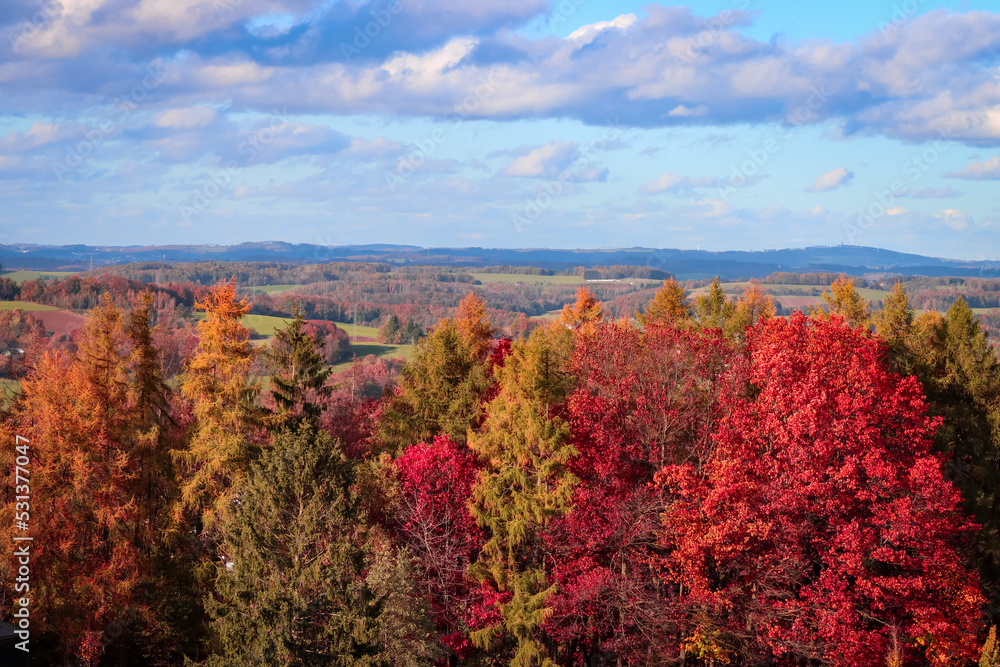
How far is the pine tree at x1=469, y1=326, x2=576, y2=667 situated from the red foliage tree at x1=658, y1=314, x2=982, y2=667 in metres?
4.50

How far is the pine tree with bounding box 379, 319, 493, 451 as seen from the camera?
124 ft

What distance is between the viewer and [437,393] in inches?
1532

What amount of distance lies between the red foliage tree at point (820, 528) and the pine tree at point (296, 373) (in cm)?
1358

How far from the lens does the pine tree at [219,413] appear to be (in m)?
29.8

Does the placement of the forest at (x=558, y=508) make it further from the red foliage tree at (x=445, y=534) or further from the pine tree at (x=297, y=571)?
the pine tree at (x=297, y=571)

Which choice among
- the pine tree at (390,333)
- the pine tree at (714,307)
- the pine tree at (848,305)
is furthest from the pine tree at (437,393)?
the pine tree at (390,333)

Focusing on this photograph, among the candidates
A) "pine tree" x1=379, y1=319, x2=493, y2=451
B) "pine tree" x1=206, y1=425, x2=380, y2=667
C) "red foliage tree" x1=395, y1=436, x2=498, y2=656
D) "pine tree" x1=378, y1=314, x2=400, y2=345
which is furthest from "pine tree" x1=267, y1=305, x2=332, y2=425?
→ "pine tree" x1=378, y1=314, x2=400, y2=345

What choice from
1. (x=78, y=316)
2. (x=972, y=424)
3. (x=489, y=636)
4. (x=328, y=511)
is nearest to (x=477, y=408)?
(x=489, y=636)

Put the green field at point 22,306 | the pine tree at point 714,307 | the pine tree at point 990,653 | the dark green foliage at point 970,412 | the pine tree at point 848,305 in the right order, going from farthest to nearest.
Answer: the green field at point 22,306 → the pine tree at point 714,307 → the pine tree at point 848,305 → the dark green foliage at point 970,412 → the pine tree at point 990,653

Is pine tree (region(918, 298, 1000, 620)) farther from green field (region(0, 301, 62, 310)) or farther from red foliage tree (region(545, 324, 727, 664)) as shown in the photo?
green field (region(0, 301, 62, 310))

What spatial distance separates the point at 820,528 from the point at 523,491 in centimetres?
1182

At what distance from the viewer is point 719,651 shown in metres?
30.3

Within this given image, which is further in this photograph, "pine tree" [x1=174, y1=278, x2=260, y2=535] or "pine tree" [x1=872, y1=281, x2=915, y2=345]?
"pine tree" [x1=872, y1=281, x2=915, y2=345]

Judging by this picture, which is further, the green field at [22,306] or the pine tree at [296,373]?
the green field at [22,306]
